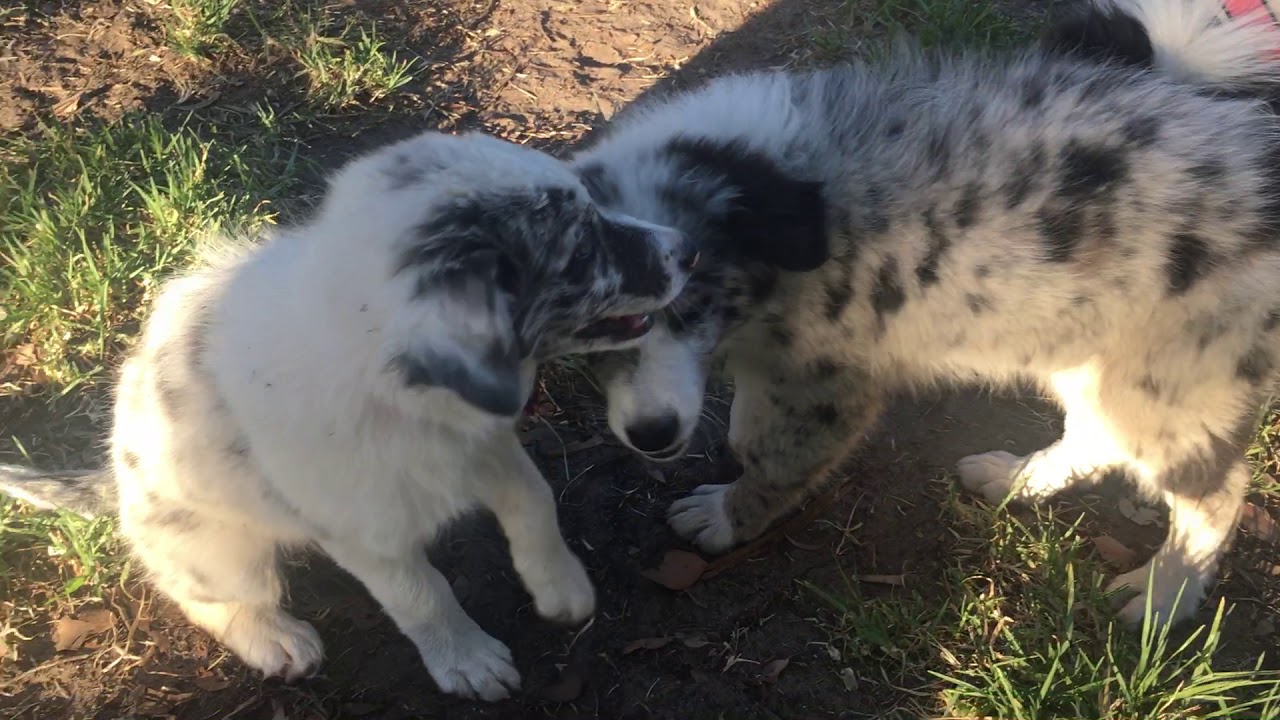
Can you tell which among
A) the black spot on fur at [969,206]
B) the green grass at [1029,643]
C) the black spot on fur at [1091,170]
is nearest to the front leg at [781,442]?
the green grass at [1029,643]

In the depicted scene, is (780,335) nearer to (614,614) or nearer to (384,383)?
(614,614)

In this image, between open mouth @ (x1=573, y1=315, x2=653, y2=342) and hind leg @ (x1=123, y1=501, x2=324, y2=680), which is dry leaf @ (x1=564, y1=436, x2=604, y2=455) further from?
open mouth @ (x1=573, y1=315, x2=653, y2=342)

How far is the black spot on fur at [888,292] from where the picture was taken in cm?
277

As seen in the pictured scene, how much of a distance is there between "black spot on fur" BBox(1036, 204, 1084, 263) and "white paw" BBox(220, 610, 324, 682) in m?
2.45

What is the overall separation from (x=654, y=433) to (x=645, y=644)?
82 cm

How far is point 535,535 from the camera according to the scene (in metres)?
2.80

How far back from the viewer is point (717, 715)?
2.88 metres

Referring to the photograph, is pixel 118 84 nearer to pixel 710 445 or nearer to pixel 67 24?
pixel 67 24

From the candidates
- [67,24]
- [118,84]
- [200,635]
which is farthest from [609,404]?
[67,24]

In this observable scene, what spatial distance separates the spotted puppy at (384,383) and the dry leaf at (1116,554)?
1.71 metres

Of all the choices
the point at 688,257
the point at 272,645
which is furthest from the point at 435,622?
the point at 688,257

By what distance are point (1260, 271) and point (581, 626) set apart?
7.02 ft

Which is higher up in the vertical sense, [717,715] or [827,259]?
[827,259]

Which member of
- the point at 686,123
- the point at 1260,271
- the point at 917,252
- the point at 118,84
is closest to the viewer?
the point at 1260,271
